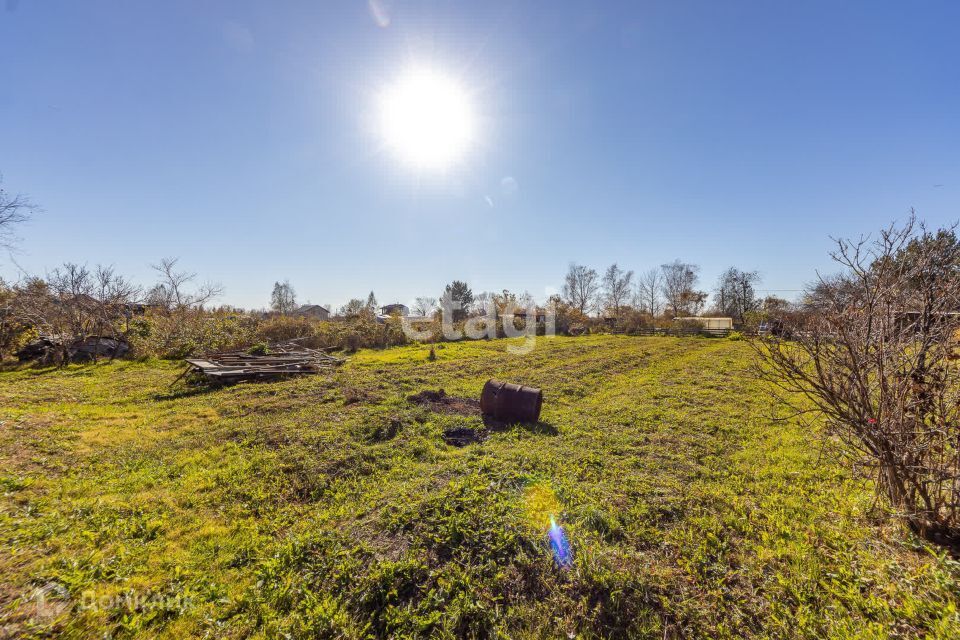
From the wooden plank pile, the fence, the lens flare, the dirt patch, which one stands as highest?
the fence

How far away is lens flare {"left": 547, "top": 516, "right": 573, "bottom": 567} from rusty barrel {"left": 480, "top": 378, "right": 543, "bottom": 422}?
3.77 metres

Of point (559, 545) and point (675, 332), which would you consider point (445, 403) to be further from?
point (675, 332)

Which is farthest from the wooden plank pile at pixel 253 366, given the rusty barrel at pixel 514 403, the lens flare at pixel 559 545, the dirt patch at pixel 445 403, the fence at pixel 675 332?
the fence at pixel 675 332

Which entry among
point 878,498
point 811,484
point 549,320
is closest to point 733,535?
point 878,498

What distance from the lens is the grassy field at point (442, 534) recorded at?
9.46 ft

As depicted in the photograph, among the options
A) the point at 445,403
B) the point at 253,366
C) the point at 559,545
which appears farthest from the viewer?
the point at 253,366

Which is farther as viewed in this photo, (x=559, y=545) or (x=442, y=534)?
(x=442, y=534)

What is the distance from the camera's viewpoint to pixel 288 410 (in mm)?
8711

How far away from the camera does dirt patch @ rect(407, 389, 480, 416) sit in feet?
28.6

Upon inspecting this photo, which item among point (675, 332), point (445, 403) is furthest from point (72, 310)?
point (675, 332)

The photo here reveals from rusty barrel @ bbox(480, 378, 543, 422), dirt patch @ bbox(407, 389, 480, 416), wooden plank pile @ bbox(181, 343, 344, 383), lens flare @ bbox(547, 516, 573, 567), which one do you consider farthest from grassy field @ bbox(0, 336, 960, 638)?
wooden plank pile @ bbox(181, 343, 344, 383)

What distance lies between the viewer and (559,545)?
3689 millimetres

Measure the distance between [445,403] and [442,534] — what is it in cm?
553

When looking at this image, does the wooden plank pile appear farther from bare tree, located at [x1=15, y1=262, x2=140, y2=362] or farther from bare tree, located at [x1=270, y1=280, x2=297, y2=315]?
bare tree, located at [x1=270, y1=280, x2=297, y2=315]
